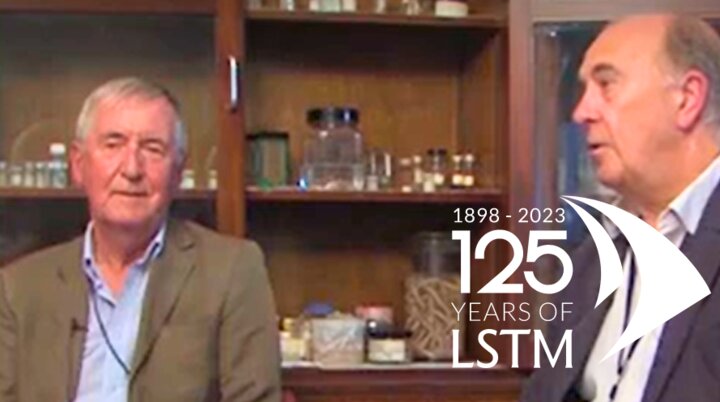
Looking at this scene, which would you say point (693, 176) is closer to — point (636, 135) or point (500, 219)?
point (636, 135)

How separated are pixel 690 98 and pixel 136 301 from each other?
94cm

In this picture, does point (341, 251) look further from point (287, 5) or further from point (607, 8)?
point (607, 8)

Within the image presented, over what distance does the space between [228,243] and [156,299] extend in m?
0.16

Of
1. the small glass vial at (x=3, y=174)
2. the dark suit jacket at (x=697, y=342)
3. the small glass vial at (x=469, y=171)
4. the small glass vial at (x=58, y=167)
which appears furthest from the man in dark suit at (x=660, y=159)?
the small glass vial at (x=3, y=174)

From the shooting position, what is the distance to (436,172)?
238 cm

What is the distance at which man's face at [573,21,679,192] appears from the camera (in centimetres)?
151

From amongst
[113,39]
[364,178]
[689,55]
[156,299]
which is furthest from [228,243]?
[689,55]

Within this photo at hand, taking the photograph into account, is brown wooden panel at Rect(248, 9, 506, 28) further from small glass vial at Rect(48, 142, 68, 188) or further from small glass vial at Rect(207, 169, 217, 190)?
small glass vial at Rect(48, 142, 68, 188)

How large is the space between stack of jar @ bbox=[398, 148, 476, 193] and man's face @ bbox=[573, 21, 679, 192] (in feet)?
2.52

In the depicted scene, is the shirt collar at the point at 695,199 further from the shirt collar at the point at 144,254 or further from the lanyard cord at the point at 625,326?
the shirt collar at the point at 144,254

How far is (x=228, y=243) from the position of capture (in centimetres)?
190

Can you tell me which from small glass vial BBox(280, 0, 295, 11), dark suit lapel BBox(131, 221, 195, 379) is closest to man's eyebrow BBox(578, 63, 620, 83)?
dark suit lapel BBox(131, 221, 195, 379)

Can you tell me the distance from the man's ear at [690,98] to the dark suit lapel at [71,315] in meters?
0.99

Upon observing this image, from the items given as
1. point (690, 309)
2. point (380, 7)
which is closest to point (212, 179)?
point (380, 7)
